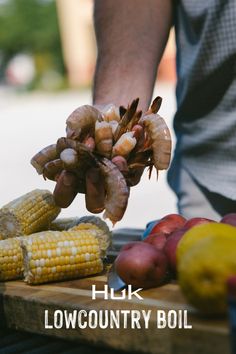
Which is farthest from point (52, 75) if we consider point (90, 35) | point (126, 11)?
point (126, 11)

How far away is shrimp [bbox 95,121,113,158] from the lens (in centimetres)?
206

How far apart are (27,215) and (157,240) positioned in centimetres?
45

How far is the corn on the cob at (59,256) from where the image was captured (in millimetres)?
1997

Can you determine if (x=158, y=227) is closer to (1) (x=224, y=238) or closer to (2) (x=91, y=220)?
(2) (x=91, y=220)

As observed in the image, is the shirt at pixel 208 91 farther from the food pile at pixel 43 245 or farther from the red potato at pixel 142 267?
the red potato at pixel 142 267

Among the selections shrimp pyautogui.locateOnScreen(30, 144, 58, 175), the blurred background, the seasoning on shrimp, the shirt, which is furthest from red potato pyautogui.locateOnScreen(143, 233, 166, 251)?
the blurred background

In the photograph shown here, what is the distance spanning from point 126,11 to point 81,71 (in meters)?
35.1

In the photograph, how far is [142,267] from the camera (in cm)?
183

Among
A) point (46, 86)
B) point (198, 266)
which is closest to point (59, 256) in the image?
point (198, 266)

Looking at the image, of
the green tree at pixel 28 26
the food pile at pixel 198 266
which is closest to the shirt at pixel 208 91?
the food pile at pixel 198 266

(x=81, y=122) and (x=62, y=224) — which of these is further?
(x=62, y=224)

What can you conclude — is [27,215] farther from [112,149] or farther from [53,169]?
[112,149]

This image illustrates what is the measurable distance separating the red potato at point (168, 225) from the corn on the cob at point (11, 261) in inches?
15.1

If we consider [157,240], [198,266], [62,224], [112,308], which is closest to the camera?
[198,266]
